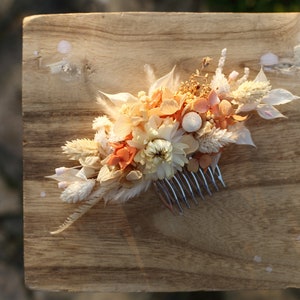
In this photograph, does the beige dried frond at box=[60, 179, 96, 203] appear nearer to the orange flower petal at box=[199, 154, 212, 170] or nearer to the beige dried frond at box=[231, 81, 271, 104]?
the orange flower petal at box=[199, 154, 212, 170]

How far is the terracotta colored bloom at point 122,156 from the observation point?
0.95m

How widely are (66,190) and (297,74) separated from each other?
1.80ft

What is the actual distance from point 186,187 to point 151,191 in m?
0.08

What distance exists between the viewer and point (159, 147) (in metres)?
0.91

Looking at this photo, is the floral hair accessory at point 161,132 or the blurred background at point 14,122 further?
the blurred background at point 14,122

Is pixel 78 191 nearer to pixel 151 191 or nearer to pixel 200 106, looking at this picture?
pixel 151 191

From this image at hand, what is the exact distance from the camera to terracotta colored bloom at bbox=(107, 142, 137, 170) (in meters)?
0.95

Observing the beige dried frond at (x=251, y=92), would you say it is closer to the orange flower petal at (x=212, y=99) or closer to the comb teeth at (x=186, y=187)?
the orange flower petal at (x=212, y=99)

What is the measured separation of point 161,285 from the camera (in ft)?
3.46

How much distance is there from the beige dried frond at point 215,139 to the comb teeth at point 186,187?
8 cm

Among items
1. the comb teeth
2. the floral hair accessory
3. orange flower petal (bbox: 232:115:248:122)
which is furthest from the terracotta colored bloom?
orange flower petal (bbox: 232:115:248:122)

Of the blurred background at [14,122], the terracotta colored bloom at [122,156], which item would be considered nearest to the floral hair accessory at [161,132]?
the terracotta colored bloom at [122,156]

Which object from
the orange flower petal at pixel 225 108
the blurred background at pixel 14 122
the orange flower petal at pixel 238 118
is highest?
the orange flower petal at pixel 225 108

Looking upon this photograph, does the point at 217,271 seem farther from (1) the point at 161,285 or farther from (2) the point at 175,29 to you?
(2) the point at 175,29
